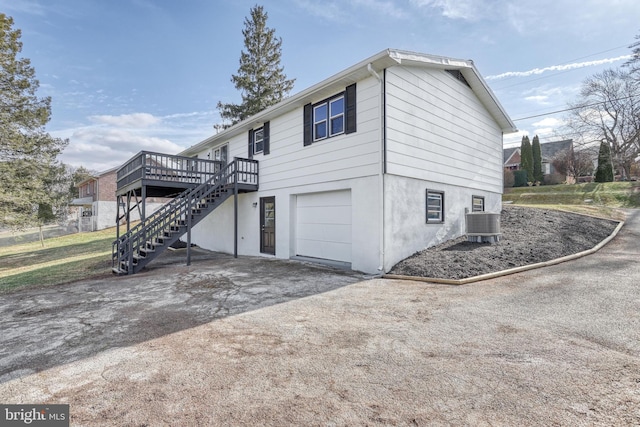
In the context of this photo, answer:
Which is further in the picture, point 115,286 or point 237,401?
point 115,286

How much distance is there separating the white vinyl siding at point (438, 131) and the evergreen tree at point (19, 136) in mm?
16503

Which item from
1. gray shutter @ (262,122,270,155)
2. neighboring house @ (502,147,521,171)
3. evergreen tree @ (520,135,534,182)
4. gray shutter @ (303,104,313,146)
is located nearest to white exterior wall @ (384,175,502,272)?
gray shutter @ (303,104,313,146)

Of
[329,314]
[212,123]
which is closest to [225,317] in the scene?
[329,314]

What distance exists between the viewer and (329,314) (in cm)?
452

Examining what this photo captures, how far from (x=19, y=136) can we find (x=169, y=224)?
38.1ft

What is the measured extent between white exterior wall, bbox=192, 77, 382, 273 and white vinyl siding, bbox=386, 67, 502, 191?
530mm

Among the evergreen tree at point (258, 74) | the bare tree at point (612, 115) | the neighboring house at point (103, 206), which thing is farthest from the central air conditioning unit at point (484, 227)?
the neighboring house at point (103, 206)

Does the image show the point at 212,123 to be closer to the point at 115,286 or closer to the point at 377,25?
the point at 377,25

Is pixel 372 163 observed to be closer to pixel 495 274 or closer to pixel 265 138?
pixel 495 274

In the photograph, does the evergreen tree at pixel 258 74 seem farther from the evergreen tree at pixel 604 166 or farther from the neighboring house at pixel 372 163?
the evergreen tree at pixel 604 166

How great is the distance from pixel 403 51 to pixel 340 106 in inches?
79.6

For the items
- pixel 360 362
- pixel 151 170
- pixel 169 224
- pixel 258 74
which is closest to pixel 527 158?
pixel 258 74

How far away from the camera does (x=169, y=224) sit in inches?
356

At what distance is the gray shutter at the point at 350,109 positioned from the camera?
790 centimetres
